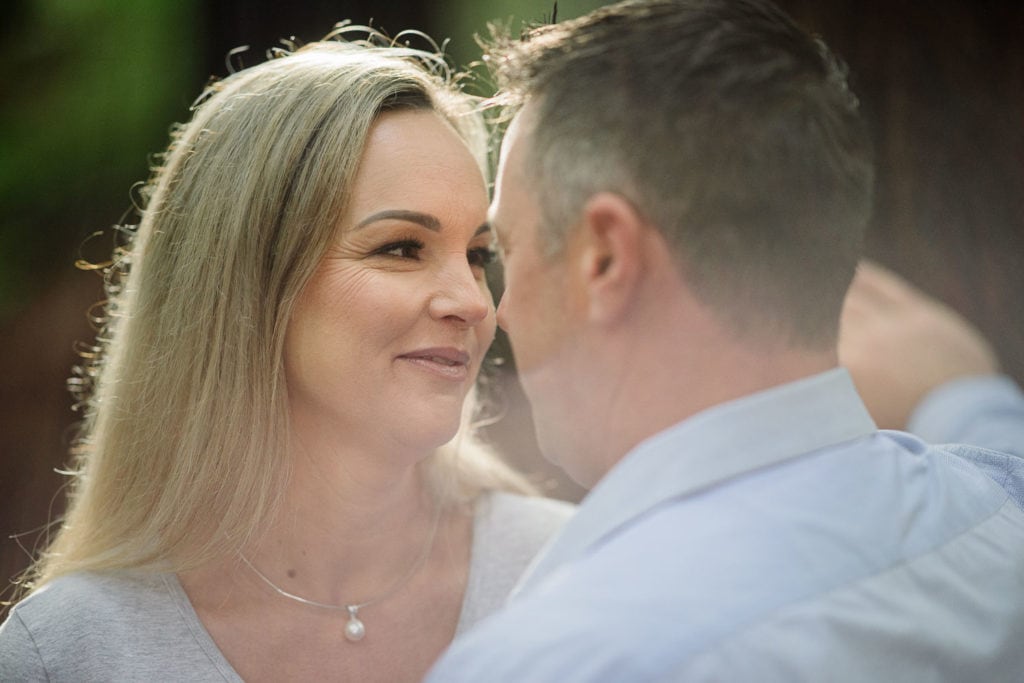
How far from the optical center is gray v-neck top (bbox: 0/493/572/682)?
1.84 m

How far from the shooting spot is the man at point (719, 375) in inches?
36.7

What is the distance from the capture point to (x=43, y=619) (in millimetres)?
1876

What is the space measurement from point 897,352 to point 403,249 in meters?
1.07

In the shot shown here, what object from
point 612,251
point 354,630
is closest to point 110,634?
point 354,630

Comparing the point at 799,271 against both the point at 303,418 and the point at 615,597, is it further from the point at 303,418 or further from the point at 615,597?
the point at 303,418

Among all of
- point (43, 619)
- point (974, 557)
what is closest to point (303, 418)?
point (43, 619)

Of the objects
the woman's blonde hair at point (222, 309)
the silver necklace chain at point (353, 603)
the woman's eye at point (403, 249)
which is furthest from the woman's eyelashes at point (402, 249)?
the silver necklace chain at point (353, 603)

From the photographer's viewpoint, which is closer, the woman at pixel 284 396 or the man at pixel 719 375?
the man at pixel 719 375

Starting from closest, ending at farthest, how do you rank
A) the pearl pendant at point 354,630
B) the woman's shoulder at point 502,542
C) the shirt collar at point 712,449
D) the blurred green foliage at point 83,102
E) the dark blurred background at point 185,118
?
1. the shirt collar at point 712,449
2. the pearl pendant at point 354,630
3. the woman's shoulder at point 502,542
4. the dark blurred background at point 185,118
5. the blurred green foliage at point 83,102

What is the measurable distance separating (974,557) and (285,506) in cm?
134

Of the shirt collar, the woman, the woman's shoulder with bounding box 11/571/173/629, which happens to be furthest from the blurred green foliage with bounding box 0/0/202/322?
the shirt collar

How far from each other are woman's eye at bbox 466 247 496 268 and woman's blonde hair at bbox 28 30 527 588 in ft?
0.96

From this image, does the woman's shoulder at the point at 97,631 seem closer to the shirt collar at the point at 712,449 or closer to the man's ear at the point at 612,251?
the shirt collar at the point at 712,449

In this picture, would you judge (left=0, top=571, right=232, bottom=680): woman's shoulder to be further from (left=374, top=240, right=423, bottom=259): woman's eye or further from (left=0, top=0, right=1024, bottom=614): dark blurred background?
(left=374, top=240, right=423, bottom=259): woman's eye
